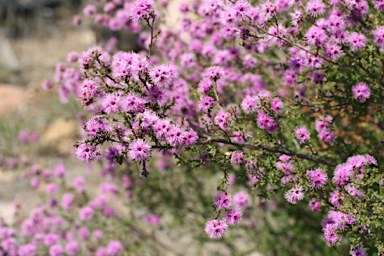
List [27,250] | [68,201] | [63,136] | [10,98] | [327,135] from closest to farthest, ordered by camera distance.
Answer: [327,135] → [27,250] → [68,201] → [63,136] → [10,98]

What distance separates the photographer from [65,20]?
17031mm

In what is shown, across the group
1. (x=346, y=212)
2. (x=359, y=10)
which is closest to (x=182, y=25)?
(x=359, y=10)

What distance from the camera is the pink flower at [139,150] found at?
2346 mm

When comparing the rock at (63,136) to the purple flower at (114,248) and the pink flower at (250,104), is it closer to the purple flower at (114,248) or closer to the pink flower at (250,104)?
the purple flower at (114,248)

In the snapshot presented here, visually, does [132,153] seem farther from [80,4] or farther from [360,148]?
[80,4]

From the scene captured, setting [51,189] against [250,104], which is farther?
[51,189]

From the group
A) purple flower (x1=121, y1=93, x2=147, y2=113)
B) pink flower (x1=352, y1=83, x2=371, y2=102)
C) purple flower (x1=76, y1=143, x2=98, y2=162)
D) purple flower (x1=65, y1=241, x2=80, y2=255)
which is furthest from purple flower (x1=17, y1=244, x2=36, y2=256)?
pink flower (x1=352, y1=83, x2=371, y2=102)

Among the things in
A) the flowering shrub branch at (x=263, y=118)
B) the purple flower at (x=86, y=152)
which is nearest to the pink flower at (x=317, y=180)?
the flowering shrub branch at (x=263, y=118)

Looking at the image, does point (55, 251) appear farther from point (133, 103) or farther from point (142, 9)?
point (142, 9)

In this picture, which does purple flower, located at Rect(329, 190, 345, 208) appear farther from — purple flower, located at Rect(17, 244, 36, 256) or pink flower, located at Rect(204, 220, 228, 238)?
purple flower, located at Rect(17, 244, 36, 256)

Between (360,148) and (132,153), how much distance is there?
2480 millimetres

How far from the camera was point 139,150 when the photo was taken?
7.75 ft

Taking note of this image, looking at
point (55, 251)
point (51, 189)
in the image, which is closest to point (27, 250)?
Result: point (55, 251)

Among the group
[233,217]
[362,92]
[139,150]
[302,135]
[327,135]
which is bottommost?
[233,217]
